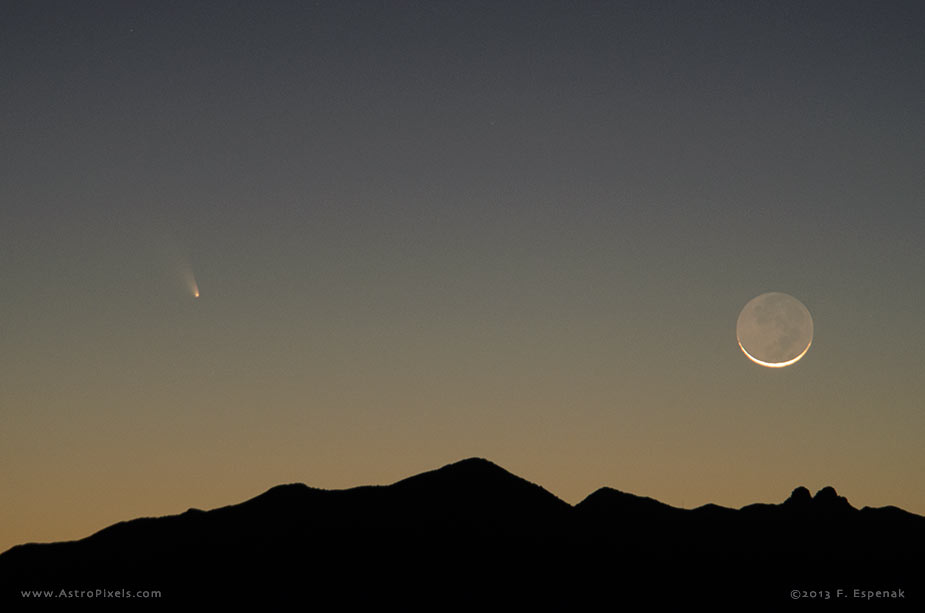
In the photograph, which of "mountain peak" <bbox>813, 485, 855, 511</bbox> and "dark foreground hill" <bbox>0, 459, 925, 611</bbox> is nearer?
"dark foreground hill" <bbox>0, 459, 925, 611</bbox>

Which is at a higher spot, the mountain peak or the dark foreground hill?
the mountain peak

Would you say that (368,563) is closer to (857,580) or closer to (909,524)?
(857,580)

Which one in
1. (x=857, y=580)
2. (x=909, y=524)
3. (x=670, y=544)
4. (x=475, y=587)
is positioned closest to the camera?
(x=475, y=587)

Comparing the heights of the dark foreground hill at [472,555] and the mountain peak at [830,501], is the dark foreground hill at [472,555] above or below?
below

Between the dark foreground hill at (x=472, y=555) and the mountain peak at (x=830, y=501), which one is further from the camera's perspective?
the mountain peak at (x=830, y=501)

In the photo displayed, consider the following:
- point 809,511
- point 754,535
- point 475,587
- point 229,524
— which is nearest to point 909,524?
point 809,511

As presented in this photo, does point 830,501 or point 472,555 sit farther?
point 830,501

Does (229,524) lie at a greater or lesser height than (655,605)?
greater

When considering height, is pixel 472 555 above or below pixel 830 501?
below
